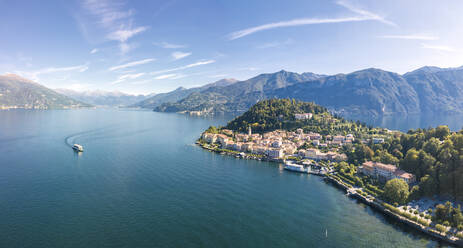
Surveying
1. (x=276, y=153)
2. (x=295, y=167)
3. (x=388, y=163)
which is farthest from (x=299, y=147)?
(x=388, y=163)

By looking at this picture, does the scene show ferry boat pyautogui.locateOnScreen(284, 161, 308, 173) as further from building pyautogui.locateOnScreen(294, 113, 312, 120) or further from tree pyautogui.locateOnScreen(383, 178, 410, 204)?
building pyautogui.locateOnScreen(294, 113, 312, 120)

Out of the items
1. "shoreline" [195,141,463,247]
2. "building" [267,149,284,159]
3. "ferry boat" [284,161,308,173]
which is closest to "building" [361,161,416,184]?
"shoreline" [195,141,463,247]

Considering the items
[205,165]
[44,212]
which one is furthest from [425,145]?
[44,212]

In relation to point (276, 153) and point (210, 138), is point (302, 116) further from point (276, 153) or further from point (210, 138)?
point (210, 138)

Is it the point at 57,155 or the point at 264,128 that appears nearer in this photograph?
the point at 57,155

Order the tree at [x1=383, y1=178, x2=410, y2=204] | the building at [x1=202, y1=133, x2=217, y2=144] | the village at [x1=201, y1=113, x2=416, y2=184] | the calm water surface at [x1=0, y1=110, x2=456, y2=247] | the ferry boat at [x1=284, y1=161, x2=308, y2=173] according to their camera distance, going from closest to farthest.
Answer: the calm water surface at [x1=0, y1=110, x2=456, y2=247], the tree at [x1=383, y1=178, x2=410, y2=204], the village at [x1=201, y1=113, x2=416, y2=184], the ferry boat at [x1=284, y1=161, x2=308, y2=173], the building at [x1=202, y1=133, x2=217, y2=144]

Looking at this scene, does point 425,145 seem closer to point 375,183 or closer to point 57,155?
point 375,183
